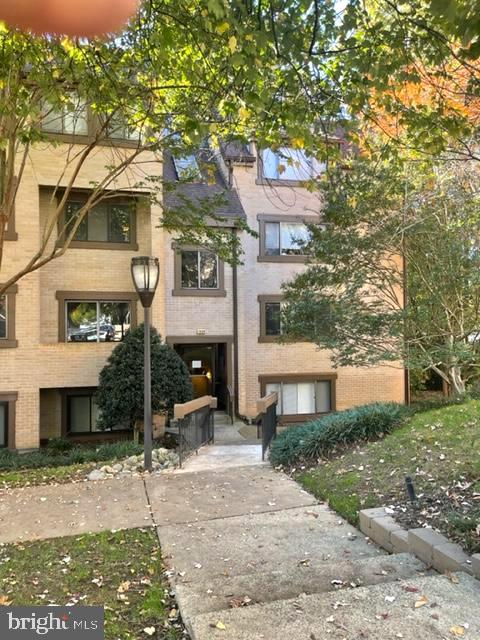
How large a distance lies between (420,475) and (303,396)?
1008cm

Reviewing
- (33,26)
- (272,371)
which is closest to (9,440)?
(272,371)

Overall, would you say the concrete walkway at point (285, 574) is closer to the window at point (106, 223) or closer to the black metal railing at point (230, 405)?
the black metal railing at point (230, 405)

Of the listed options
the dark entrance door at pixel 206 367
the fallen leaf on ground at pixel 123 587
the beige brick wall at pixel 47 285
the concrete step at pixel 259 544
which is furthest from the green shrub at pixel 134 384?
the fallen leaf on ground at pixel 123 587

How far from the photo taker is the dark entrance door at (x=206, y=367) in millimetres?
16031

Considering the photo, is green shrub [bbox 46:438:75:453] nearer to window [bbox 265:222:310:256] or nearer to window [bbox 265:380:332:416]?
window [bbox 265:380:332:416]

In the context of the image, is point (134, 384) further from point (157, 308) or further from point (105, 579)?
point (105, 579)

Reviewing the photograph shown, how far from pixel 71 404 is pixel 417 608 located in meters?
12.5

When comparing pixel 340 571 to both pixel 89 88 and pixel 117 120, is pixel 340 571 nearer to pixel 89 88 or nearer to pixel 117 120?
pixel 89 88

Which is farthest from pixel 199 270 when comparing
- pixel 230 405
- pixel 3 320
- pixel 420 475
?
pixel 420 475

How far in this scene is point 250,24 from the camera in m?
3.58

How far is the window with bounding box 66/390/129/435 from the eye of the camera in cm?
1352

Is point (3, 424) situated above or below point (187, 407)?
below

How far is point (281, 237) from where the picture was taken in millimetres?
15422

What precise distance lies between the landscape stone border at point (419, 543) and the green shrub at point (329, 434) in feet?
8.34
